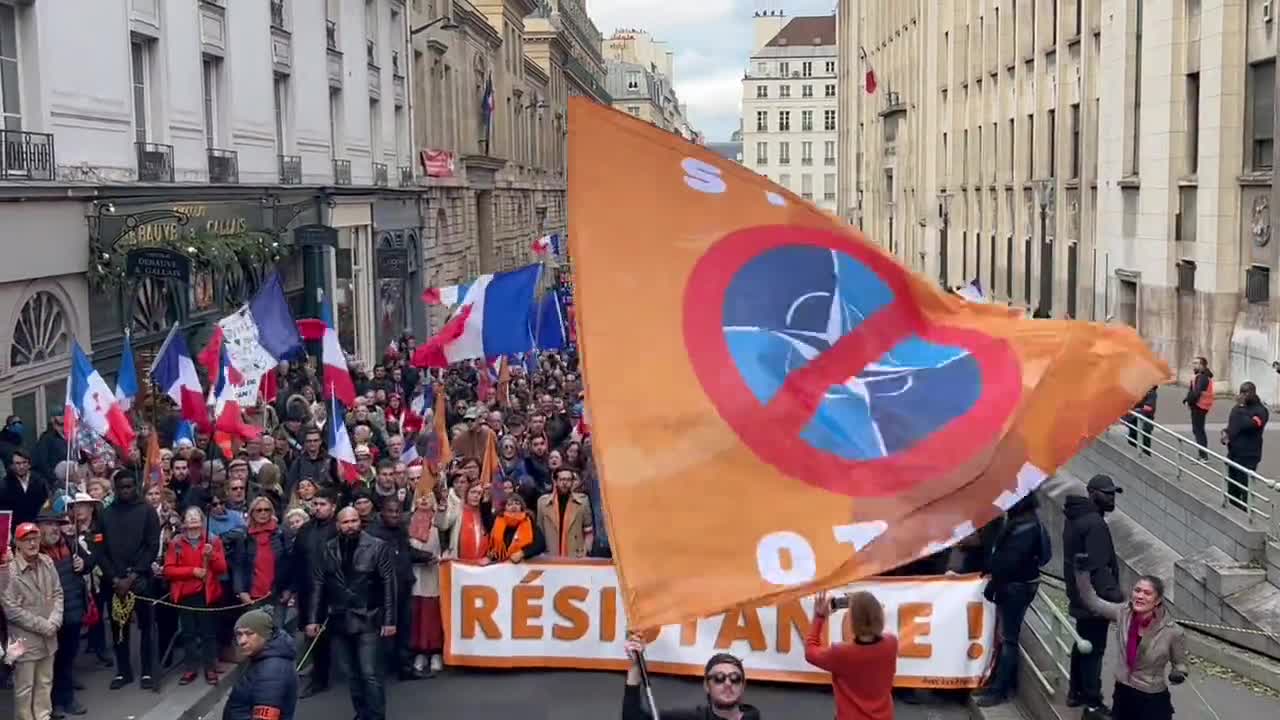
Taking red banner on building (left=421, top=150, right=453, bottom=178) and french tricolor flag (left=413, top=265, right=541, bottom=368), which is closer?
french tricolor flag (left=413, top=265, right=541, bottom=368)

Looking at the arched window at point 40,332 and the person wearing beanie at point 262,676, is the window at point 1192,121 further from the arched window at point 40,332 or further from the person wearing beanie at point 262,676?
the person wearing beanie at point 262,676

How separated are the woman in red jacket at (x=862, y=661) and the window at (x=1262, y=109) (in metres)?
19.7

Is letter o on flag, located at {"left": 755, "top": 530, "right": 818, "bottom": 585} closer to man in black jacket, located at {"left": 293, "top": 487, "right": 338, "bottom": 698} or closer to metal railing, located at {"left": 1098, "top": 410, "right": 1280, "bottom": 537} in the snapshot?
man in black jacket, located at {"left": 293, "top": 487, "right": 338, "bottom": 698}

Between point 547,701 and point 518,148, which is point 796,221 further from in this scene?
point 518,148

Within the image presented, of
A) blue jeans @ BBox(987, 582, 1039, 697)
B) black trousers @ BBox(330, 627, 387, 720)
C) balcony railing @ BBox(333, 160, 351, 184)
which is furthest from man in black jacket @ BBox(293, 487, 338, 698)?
balcony railing @ BBox(333, 160, 351, 184)

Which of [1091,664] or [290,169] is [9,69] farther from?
[1091,664]

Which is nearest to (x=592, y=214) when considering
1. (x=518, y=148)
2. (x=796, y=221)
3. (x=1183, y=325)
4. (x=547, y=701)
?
(x=796, y=221)

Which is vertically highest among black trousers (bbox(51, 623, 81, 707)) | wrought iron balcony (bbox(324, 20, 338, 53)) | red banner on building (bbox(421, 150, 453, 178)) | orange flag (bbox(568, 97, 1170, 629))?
wrought iron balcony (bbox(324, 20, 338, 53))

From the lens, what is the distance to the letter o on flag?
5.51 metres

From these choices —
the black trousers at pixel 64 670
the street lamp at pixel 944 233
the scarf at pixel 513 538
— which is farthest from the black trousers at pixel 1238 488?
the street lamp at pixel 944 233

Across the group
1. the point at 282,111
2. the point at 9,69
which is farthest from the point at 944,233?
the point at 9,69

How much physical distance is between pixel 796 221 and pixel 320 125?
89.6 ft

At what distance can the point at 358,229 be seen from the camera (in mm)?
35438

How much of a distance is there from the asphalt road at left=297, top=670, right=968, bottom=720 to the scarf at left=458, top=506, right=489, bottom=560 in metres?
0.89
